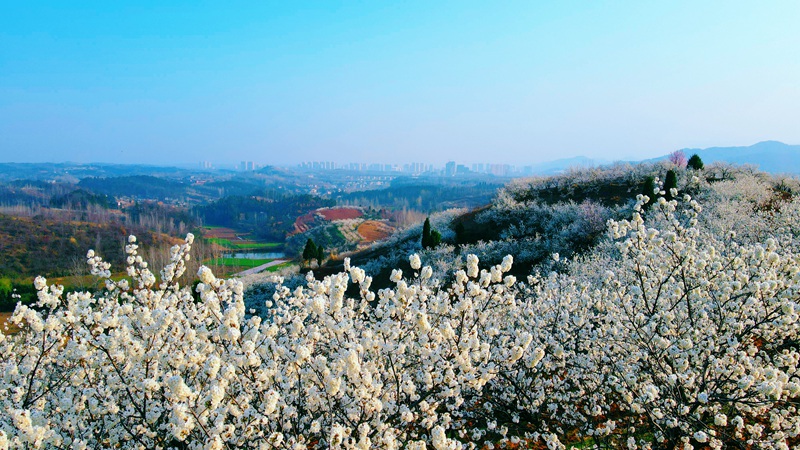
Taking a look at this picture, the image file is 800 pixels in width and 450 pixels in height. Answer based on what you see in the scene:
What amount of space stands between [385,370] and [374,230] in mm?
90519

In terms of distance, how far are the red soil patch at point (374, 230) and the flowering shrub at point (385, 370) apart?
259 ft

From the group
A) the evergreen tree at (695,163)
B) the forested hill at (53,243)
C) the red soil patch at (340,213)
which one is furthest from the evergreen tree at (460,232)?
the red soil patch at (340,213)

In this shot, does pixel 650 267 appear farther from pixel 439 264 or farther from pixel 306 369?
pixel 439 264

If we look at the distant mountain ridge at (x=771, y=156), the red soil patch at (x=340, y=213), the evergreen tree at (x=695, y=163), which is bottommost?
the red soil patch at (x=340, y=213)

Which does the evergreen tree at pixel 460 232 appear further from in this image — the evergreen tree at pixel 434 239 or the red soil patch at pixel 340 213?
the red soil patch at pixel 340 213

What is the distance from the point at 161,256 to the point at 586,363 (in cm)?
5499

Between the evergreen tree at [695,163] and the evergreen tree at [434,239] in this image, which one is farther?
the evergreen tree at [695,163]

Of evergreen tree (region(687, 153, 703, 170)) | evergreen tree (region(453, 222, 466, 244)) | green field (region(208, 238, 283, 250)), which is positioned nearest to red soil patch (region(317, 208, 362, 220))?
green field (region(208, 238, 283, 250))

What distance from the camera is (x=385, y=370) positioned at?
539 cm

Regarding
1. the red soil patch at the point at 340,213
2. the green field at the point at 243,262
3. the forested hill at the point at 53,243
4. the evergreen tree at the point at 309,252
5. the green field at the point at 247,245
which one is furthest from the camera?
the red soil patch at the point at 340,213

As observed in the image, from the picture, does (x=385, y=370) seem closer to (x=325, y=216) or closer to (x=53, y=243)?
(x=53, y=243)

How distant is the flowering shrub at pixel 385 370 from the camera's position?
4312 millimetres

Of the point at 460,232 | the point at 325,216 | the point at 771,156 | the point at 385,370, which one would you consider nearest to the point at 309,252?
the point at 460,232

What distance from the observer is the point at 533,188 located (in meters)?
38.4
